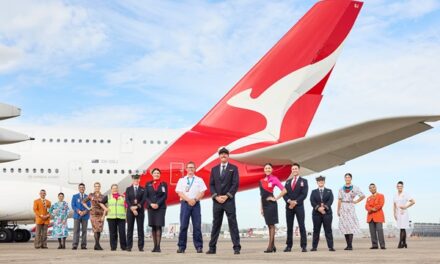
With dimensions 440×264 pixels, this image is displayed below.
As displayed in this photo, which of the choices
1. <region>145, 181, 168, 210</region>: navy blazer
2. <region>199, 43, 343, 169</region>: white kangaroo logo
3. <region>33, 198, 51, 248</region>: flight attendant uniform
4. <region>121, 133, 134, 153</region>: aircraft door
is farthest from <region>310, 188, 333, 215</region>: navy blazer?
<region>121, 133, 134, 153</region>: aircraft door

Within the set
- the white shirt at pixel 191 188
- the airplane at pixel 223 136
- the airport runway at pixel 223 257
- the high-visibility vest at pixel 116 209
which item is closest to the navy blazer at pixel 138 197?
the high-visibility vest at pixel 116 209

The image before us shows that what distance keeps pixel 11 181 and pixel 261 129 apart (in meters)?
8.39

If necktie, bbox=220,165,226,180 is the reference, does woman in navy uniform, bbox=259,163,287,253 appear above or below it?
below

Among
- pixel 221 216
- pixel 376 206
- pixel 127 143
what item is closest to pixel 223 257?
pixel 221 216

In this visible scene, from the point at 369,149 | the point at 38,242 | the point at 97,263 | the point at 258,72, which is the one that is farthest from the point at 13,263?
the point at 258,72

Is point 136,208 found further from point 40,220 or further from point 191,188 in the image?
point 40,220

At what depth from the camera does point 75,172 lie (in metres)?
20.3

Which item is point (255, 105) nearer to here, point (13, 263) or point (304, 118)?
point (304, 118)

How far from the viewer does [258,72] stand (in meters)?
19.2

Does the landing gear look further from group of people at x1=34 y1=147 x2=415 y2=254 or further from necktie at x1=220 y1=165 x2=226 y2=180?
necktie at x1=220 y1=165 x2=226 y2=180

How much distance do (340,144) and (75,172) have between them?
9.34m

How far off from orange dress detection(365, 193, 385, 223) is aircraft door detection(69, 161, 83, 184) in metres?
9.70

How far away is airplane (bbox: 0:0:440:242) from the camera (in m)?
19.1

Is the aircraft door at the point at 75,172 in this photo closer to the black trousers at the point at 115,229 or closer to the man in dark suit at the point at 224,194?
the black trousers at the point at 115,229
